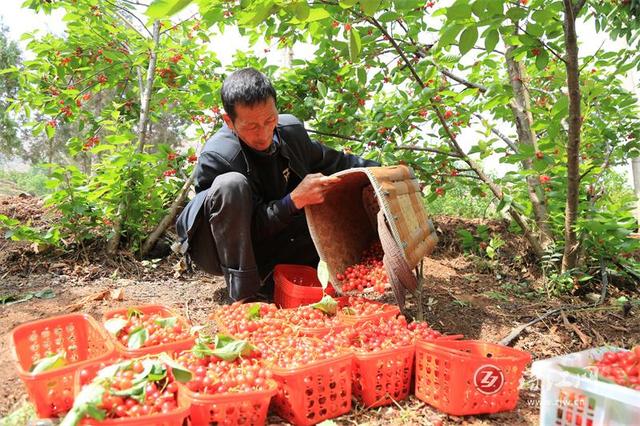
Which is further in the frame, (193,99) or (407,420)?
(193,99)

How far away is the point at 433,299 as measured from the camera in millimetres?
2719

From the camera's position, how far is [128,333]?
5.44 ft

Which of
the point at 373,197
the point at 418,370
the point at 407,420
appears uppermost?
the point at 373,197

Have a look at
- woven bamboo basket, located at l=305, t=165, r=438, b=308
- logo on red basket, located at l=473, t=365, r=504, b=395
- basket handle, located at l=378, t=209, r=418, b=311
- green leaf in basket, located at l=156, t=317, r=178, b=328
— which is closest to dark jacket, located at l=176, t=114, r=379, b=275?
woven bamboo basket, located at l=305, t=165, r=438, b=308

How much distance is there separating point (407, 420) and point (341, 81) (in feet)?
8.34

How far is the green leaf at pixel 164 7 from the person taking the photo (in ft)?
3.26

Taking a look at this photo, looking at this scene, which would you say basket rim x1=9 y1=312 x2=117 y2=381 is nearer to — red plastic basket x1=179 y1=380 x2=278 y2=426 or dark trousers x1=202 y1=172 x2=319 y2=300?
red plastic basket x1=179 y1=380 x2=278 y2=426

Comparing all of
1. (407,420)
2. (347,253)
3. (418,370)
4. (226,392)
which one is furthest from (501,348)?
(347,253)

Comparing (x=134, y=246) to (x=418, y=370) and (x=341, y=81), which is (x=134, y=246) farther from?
(x=418, y=370)

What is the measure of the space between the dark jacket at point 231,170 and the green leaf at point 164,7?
145 cm

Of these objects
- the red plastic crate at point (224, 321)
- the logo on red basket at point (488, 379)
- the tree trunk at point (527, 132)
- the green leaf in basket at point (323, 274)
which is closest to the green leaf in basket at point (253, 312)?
the red plastic crate at point (224, 321)

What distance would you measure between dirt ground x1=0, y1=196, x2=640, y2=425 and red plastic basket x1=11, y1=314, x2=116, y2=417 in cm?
17

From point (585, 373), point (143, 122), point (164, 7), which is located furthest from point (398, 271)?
point (143, 122)

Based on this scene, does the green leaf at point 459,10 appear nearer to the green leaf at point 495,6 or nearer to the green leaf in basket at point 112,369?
the green leaf at point 495,6
